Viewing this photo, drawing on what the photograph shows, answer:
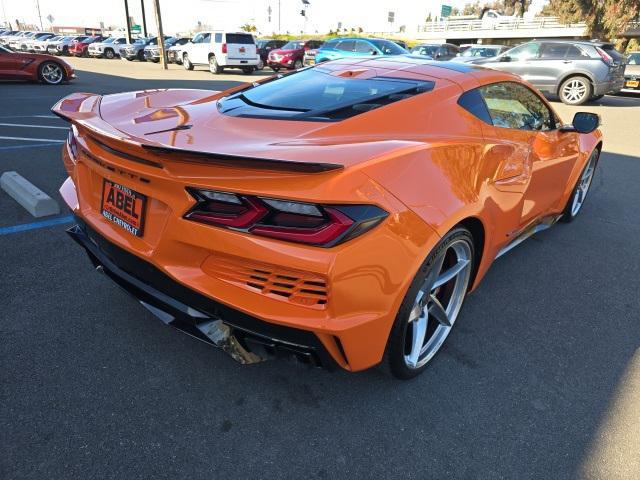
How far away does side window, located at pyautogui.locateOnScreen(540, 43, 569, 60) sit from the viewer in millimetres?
12686

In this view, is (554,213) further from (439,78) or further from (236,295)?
(236,295)

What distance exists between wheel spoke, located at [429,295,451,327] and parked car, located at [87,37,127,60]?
37740 mm

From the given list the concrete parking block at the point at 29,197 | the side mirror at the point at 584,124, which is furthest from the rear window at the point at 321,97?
the concrete parking block at the point at 29,197

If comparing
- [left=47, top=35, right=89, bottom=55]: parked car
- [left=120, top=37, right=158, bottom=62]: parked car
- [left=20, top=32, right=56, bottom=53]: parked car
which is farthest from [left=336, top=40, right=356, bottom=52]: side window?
[left=20, top=32, right=56, bottom=53]: parked car

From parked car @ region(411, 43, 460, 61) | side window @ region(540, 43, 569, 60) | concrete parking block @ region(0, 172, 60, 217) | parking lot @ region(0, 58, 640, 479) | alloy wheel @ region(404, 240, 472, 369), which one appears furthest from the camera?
parked car @ region(411, 43, 460, 61)

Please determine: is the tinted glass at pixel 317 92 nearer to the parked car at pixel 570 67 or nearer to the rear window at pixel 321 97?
the rear window at pixel 321 97

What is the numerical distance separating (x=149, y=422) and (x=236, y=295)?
0.77 metres

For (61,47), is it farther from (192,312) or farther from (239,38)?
(192,312)

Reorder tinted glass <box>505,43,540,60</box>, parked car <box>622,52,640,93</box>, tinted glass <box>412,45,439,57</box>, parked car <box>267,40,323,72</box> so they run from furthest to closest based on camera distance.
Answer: parked car <box>267,40,323,72</box> → tinted glass <box>412,45,439,57</box> → parked car <box>622,52,640,93</box> → tinted glass <box>505,43,540,60</box>

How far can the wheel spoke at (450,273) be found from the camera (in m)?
2.25

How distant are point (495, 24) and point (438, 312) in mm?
52641

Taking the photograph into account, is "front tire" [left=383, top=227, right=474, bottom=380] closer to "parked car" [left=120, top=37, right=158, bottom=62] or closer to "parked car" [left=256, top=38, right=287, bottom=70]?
"parked car" [left=256, top=38, right=287, bottom=70]

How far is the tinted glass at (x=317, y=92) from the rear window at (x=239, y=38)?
19.0 metres

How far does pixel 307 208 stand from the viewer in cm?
158
